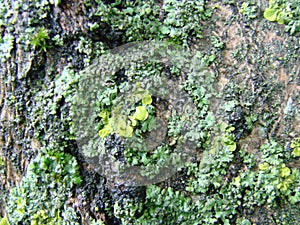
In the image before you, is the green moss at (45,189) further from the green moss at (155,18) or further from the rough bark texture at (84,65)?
the green moss at (155,18)

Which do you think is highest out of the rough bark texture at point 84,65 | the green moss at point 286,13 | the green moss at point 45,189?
the green moss at point 286,13

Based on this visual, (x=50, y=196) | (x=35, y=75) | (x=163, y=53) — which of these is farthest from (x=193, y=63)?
(x=50, y=196)

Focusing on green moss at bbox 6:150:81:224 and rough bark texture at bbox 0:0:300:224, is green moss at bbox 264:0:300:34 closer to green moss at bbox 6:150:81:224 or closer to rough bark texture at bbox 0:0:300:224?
rough bark texture at bbox 0:0:300:224

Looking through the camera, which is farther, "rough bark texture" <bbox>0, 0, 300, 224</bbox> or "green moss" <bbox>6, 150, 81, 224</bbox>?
"green moss" <bbox>6, 150, 81, 224</bbox>

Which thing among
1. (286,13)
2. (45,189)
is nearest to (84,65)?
(45,189)

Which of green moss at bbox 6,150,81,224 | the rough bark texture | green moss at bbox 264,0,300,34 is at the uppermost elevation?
green moss at bbox 264,0,300,34

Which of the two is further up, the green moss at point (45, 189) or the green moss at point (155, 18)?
the green moss at point (155, 18)

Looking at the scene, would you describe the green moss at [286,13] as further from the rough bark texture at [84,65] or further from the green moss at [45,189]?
the green moss at [45,189]

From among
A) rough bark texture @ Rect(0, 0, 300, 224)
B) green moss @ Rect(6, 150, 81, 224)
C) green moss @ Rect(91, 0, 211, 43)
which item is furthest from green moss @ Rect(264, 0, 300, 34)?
green moss @ Rect(6, 150, 81, 224)

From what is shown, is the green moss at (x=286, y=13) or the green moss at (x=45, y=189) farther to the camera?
the green moss at (x=45, y=189)

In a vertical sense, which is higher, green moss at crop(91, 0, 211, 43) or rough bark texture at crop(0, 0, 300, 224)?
green moss at crop(91, 0, 211, 43)

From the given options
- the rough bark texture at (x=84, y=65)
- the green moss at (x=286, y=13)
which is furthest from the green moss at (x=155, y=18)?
the green moss at (x=286, y=13)

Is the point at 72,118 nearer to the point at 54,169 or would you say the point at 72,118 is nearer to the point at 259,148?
the point at 54,169
